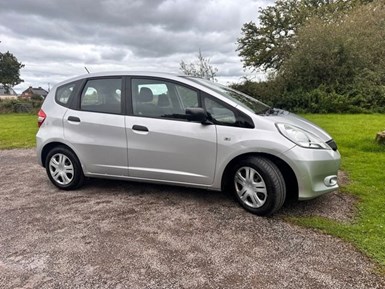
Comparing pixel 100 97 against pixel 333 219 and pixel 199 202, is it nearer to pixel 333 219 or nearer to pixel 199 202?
pixel 199 202

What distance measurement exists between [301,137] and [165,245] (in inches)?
72.2

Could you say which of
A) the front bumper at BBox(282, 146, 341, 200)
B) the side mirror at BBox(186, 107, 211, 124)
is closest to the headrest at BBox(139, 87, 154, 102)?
the side mirror at BBox(186, 107, 211, 124)

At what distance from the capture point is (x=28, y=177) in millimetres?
5500

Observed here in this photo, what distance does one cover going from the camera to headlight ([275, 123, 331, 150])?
137 inches

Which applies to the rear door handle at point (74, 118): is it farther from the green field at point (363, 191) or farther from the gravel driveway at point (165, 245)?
the green field at point (363, 191)

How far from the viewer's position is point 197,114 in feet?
11.9

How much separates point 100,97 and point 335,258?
335cm

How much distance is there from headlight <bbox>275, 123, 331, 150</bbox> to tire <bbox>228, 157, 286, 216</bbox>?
35 centimetres

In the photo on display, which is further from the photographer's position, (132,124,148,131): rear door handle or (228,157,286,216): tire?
(132,124,148,131): rear door handle

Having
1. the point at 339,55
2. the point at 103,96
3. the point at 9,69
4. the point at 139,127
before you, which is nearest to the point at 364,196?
the point at 139,127

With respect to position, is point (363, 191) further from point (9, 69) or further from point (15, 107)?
point (9, 69)

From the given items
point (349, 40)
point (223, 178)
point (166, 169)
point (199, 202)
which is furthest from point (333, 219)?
point (349, 40)

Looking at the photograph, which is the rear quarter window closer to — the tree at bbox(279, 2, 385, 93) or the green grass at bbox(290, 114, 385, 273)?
the green grass at bbox(290, 114, 385, 273)

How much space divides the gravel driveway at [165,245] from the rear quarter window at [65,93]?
130cm
